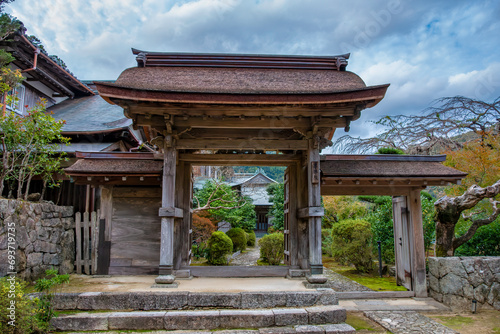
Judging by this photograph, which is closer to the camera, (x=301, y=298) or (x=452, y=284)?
(x=301, y=298)

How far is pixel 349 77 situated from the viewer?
6980 millimetres

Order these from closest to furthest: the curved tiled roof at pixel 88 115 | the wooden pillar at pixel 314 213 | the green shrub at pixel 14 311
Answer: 1. the green shrub at pixel 14 311
2. the wooden pillar at pixel 314 213
3. the curved tiled roof at pixel 88 115

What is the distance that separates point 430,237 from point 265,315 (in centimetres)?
721

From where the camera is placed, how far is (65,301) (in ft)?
16.9

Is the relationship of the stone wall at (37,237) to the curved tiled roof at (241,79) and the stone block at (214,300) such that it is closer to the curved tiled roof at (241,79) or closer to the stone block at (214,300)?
the curved tiled roof at (241,79)

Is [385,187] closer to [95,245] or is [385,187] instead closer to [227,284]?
[227,284]

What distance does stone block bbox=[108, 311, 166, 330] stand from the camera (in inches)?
190

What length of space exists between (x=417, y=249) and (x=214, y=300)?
5.15m

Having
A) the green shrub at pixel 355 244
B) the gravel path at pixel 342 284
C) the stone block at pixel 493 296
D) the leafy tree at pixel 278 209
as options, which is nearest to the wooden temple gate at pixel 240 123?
the stone block at pixel 493 296

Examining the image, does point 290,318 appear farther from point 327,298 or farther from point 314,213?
point 314,213

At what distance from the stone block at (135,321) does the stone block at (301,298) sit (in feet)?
6.74

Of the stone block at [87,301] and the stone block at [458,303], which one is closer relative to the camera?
the stone block at [87,301]

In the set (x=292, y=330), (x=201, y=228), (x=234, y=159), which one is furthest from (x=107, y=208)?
(x=201, y=228)

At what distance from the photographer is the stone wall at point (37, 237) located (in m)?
5.80
